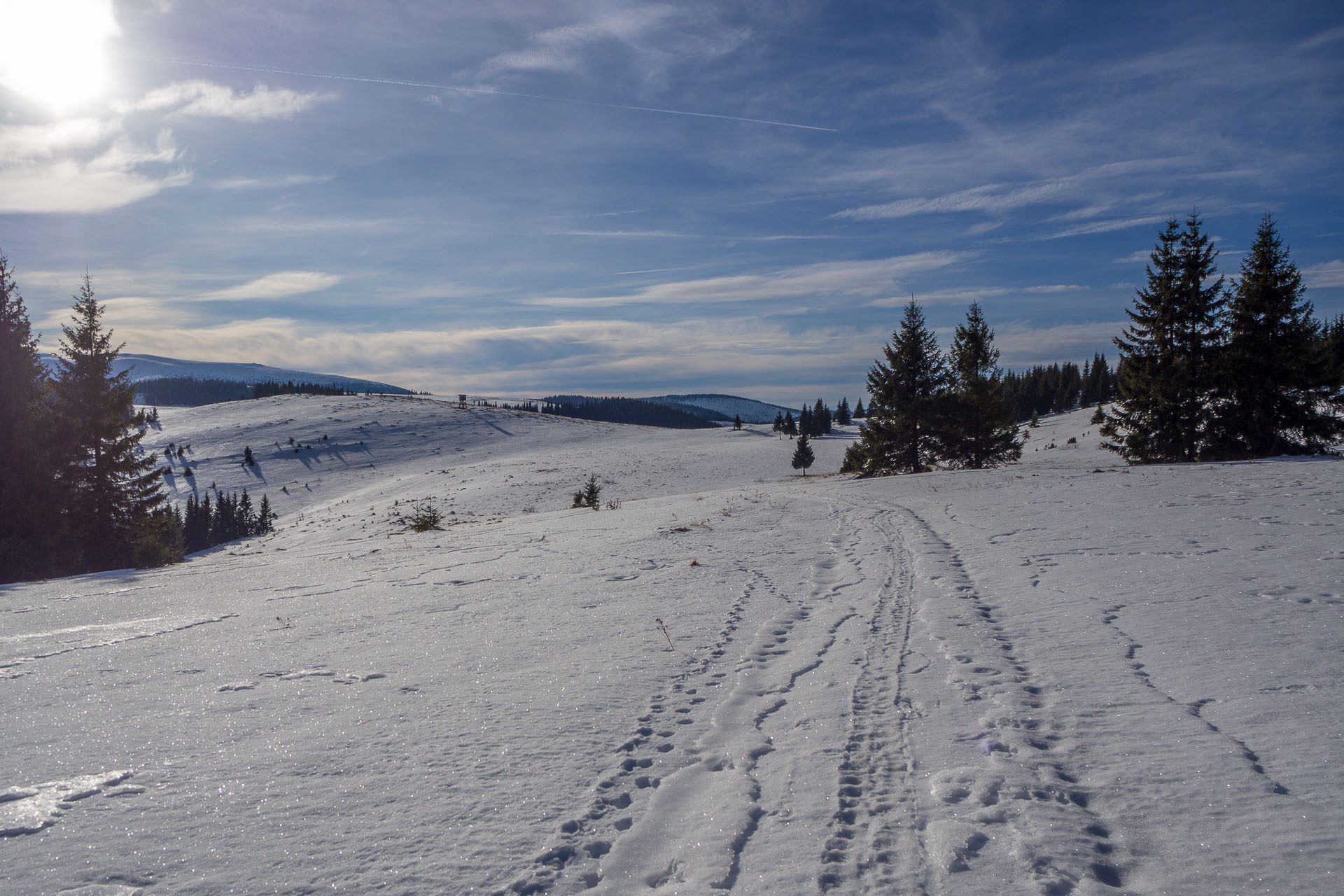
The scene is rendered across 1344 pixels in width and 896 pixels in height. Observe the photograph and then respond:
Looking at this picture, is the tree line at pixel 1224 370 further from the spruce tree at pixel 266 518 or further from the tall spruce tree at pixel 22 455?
the spruce tree at pixel 266 518

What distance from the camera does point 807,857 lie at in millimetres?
2711

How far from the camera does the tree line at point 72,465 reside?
1553cm

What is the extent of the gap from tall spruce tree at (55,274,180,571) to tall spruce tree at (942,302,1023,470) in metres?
30.8

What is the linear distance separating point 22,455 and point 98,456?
11.7 feet

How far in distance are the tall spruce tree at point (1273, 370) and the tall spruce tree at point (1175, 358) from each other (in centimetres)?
66

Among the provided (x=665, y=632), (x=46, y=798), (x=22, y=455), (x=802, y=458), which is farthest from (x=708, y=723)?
(x=802, y=458)

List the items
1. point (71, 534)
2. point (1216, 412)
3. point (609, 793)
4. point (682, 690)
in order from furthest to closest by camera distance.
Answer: point (1216, 412)
point (71, 534)
point (682, 690)
point (609, 793)

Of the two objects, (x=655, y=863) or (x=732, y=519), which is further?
(x=732, y=519)

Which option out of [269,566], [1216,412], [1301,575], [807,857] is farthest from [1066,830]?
[1216,412]

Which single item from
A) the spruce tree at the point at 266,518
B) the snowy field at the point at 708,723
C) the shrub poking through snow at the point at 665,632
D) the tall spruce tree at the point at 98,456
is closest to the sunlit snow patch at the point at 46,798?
the snowy field at the point at 708,723

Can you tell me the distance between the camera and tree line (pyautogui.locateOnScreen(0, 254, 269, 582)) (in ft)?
51.0

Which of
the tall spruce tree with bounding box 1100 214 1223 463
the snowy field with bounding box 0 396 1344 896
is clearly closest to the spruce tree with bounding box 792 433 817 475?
the tall spruce tree with bounding box 1100 214 1223 463

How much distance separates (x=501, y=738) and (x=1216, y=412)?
29687 mm

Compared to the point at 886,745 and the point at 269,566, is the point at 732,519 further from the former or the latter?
the point at 886,745
